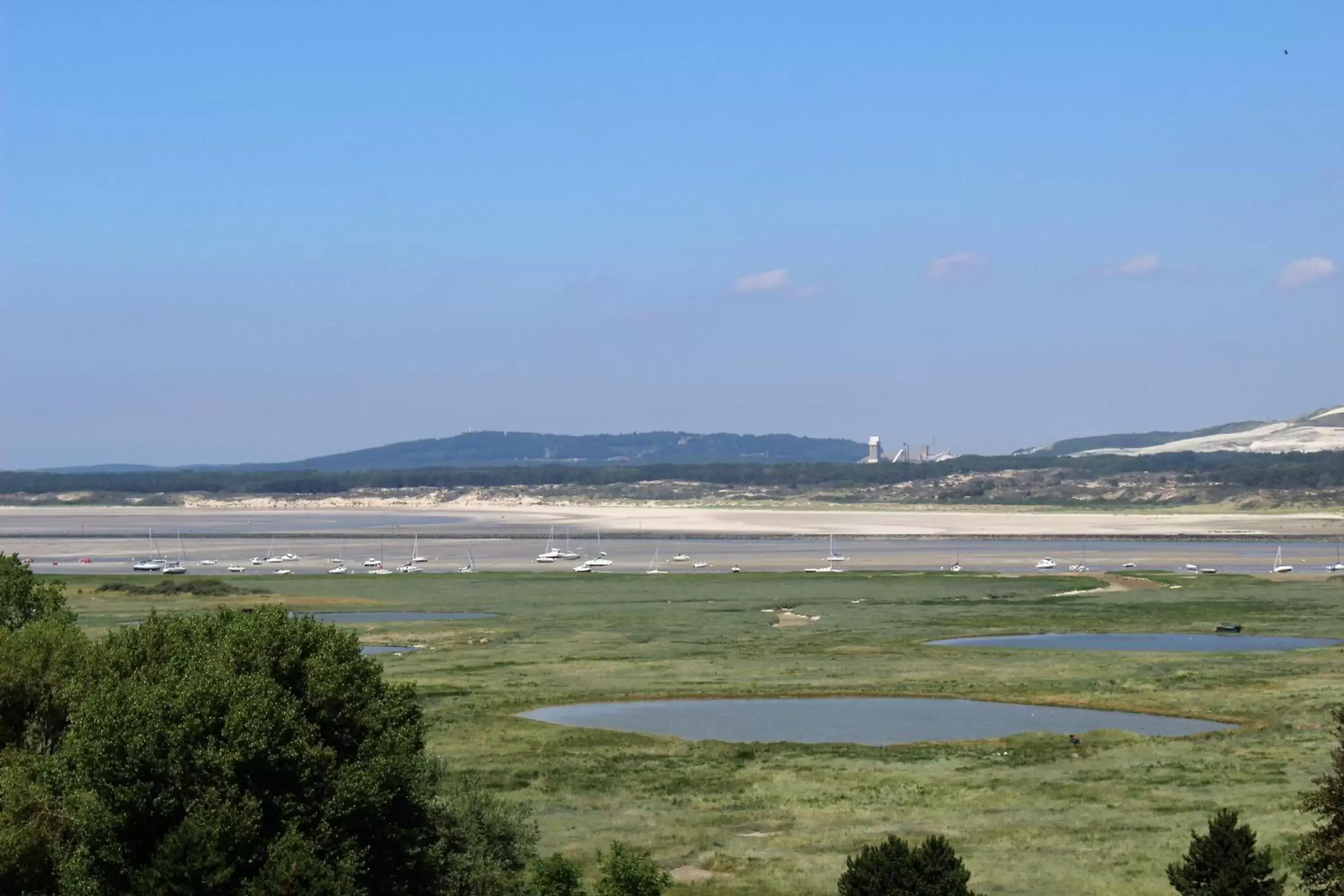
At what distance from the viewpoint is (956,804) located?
3866cm

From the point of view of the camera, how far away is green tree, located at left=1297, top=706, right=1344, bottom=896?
24.5 m

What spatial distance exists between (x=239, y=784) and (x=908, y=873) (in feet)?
37.8

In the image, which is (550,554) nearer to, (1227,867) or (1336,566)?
(1336,566)

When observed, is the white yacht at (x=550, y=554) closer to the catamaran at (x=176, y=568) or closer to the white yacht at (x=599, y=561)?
the white yacht at (x=599, y=561)

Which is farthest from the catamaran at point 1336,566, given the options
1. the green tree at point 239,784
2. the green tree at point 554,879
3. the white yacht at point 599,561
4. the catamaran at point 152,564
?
the green tree at point 239,784

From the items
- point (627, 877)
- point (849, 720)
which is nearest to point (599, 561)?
point (849, 720)

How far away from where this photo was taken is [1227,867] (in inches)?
998

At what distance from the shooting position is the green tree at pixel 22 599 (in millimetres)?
39281

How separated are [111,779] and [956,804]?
2194 centimetres

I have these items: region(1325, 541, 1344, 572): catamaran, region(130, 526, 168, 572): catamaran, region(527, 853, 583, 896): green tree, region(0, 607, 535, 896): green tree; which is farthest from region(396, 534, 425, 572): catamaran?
region(527, 853, 583, 896): green tree

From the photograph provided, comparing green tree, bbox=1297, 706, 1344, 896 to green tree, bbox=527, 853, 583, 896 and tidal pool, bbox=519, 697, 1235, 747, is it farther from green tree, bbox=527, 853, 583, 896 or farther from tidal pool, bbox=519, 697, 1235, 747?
tidal pool, bbox=519, 697, 1235, 747

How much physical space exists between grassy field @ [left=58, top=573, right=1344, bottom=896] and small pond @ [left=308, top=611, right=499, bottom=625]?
2.83 metres

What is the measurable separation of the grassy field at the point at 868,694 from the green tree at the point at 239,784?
7.41 meters

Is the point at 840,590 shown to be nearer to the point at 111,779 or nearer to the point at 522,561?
the point at 522,561
